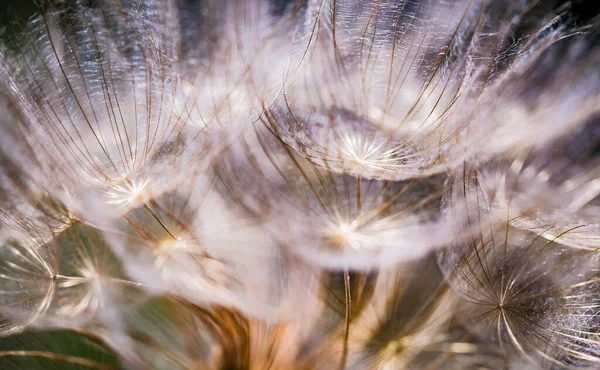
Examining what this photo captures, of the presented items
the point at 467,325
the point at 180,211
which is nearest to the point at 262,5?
the point at 180,211

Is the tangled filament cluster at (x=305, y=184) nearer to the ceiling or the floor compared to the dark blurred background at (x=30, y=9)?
nearer to the floor

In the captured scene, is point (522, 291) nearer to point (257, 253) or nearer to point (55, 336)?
point (257, 253)

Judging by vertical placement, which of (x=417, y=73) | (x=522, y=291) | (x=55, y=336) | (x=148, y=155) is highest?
(x=417, y=73)

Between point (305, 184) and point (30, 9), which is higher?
point (30, 9)

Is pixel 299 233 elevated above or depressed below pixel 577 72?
below
